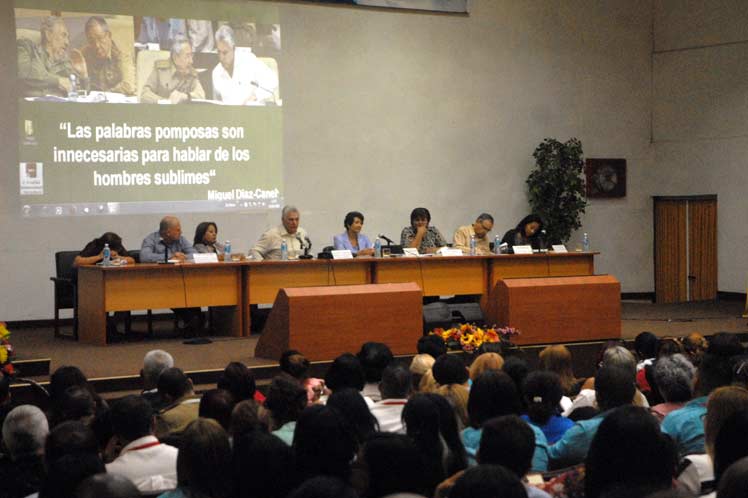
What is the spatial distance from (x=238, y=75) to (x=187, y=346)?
375 cm

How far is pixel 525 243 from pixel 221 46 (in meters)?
3.88

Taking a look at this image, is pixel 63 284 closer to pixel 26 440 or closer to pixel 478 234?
pixel 478 234

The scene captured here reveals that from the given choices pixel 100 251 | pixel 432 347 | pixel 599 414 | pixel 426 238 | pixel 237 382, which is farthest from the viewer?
pixel 426 238

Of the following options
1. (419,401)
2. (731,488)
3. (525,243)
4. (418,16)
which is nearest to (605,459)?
(731,488)

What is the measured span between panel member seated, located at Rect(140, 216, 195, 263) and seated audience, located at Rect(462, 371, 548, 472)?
18.8 feet

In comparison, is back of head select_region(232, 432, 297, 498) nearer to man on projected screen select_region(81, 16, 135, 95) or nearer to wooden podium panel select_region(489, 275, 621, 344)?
wooden podium panel select_region(489, 275, 621, 344)

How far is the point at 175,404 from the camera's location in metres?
4.46

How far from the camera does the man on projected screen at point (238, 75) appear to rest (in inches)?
443

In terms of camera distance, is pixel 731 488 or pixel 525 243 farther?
pixel 525 243

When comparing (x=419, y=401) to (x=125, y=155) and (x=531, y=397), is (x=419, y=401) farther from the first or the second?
(x=125, y=155)

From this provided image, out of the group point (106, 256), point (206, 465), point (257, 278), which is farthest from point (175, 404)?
point (257, 278)

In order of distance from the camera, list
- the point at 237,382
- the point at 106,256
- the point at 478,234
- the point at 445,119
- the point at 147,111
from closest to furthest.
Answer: the point at 237,382 → the point at 106,256 → the point at 478,234 → the point at 147,111 → the point at 445,119

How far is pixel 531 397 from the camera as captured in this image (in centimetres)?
410

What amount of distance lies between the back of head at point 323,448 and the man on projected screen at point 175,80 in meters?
8.60
